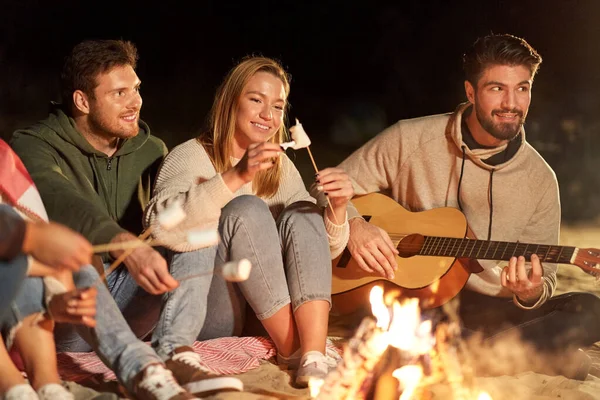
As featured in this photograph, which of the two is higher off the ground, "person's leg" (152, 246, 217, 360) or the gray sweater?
the gray sweater

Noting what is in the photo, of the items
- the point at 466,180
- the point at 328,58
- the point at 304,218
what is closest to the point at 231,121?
the point at 304,218

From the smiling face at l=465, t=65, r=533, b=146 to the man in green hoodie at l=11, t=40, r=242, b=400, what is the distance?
1402 mm

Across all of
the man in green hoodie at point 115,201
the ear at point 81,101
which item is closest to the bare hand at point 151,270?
the man in green hoodie at point 115,201

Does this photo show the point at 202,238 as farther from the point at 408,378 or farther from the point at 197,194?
the point at 408,378

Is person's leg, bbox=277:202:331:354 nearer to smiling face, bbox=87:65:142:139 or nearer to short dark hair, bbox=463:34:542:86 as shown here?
smiling face, bbox=87:65:142:139

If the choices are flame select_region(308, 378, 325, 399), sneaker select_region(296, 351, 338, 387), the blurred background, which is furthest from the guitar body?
the blurred background

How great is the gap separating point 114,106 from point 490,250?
5.21 feet

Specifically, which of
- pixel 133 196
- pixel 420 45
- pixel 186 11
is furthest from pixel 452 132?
pixel 186 11

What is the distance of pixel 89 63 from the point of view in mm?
2854

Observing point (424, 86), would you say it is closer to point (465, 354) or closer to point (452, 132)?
point (452, 132)

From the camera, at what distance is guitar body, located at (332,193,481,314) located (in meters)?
3.01

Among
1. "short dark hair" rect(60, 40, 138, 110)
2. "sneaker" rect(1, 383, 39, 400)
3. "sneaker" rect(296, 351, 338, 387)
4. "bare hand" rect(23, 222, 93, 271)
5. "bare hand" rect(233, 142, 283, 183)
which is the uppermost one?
"short dark hair" rect(60, 40, 138, 110)

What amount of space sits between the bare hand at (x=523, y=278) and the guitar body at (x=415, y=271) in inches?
8.8

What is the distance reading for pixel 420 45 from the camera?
5.46m
